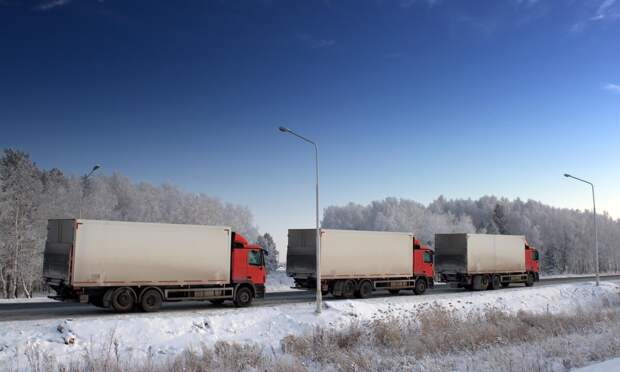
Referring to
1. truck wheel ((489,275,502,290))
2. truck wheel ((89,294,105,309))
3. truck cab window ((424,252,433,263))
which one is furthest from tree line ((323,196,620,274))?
truck wheel ((89,294,105,309))

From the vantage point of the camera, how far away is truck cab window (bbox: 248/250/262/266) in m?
25.1

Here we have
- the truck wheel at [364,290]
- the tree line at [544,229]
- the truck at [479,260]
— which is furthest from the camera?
the tree line at [544,229]

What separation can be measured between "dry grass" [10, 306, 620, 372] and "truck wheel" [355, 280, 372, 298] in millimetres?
9426

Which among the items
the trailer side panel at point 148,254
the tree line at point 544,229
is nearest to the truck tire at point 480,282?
the trailer side panel at point 148,254

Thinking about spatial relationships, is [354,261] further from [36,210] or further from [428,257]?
[36,210]

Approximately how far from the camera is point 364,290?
98.2 feet

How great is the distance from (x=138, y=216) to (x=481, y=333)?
6358cm

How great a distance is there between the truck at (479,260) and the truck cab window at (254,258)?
17080mm

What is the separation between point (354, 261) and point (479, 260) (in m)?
12.4

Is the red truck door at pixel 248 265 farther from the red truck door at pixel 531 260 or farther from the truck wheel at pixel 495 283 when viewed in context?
the red truck door at pixel 531 260

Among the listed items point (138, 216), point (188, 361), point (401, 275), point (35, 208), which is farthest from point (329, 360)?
point (138, 216)

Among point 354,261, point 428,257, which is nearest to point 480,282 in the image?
point 428,257

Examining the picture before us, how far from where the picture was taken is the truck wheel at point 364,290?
97.3 feet

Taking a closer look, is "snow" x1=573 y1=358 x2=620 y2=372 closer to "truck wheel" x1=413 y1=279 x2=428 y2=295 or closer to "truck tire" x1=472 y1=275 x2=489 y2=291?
"truck wheel" x1=413 y1=279 x2=428 y2=295
